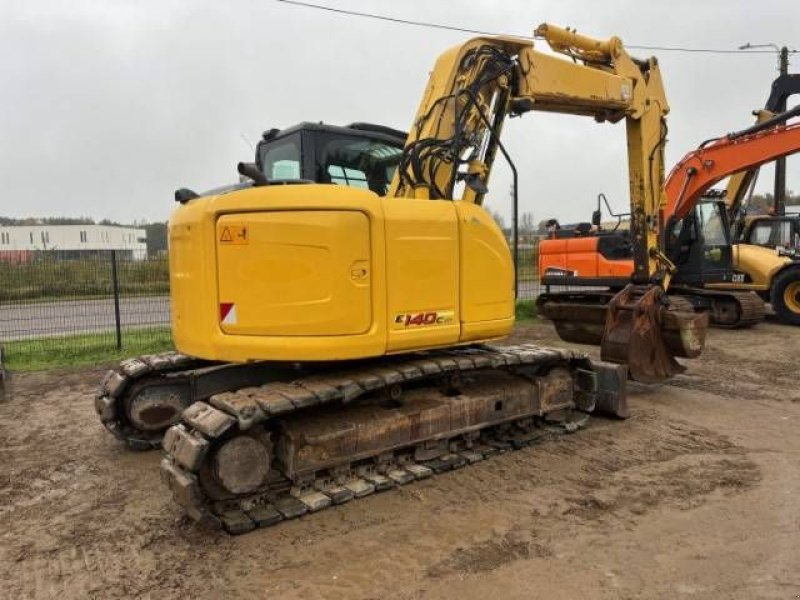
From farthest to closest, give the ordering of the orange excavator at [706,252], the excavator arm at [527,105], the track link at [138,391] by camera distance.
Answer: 1. the orange excavator at [706,252]
2. the track link at [138,391]
3. the excavator arm at [527,105]

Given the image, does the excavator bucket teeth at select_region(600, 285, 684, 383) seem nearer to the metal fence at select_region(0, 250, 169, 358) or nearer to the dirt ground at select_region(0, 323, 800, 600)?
the dirt ground at select_region(0, 323, 800, 600)

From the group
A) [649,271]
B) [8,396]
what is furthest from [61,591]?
[649,271]

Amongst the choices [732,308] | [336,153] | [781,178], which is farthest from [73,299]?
[781,178]

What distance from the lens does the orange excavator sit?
34.3 ft

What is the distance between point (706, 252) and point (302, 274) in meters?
10.4

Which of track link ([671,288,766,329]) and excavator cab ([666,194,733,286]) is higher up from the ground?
excavator cab ([666,194,733,286])

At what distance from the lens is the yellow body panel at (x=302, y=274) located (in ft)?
13.4

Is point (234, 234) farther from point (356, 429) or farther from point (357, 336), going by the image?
point (356, 429)

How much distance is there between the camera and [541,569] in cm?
336

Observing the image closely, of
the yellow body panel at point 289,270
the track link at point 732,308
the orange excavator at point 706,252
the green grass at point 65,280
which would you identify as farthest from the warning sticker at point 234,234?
the track link at point 732,308

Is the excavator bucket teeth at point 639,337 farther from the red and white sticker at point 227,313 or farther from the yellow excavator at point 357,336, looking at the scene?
the red and white sticker at point 227,313

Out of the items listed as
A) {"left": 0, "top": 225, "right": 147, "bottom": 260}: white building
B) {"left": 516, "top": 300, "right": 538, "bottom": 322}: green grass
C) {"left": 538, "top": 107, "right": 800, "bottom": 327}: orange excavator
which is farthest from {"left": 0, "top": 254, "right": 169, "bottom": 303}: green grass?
{"left": 0, "top": 225, "right": 147, "bottom": 260}: white building

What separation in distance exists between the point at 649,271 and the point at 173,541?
5602 millimetres

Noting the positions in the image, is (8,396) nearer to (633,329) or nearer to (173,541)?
(173,541)
